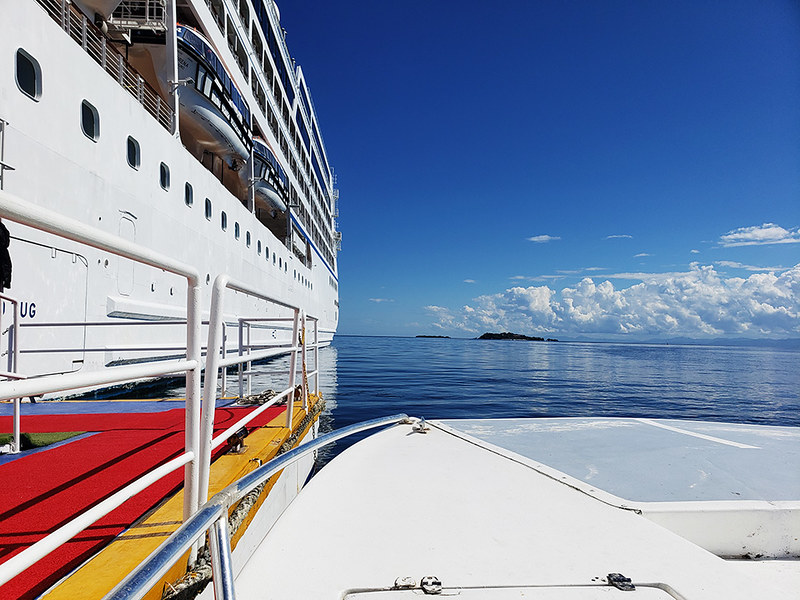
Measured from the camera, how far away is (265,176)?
54.0ft

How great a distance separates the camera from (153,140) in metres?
8.28

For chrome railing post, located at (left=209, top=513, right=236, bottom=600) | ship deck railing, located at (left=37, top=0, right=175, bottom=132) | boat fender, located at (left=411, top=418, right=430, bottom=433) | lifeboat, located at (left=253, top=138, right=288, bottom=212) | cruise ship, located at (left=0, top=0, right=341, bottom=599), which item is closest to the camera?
chrome railing post, located at (left=209, top=513, right=236, bottom=600)

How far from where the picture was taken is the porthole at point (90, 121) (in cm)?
A: 651

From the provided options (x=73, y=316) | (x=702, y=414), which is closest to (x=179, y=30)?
(x=73, y=316)

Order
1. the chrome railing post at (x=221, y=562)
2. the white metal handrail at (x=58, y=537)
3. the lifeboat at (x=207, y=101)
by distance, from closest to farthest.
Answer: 1. the white metal handrail at (x=58, y=537)
2. the chrome railing post at (x=221, y=562)
3. the lifeboat at (x=207, y=101)

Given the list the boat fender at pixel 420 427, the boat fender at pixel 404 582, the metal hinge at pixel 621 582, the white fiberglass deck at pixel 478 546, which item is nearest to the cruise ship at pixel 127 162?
the boat fender at pixel 420 427

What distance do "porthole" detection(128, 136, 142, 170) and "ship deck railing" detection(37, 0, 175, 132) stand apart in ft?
2.67

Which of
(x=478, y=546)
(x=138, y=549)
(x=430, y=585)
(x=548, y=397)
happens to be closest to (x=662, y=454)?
(x=478, y=546)

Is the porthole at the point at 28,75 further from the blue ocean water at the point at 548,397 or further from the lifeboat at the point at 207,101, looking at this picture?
the blue ocean water at the point at 548,397

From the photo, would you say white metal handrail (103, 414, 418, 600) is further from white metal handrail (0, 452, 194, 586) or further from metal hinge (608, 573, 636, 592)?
metal hinge (608, 573, 636, 592)

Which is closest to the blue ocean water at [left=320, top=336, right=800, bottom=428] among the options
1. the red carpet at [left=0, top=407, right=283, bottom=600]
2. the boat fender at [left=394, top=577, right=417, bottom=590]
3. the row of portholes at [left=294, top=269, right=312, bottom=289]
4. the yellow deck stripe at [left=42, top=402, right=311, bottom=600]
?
the red carpet at [left=0, top=407, right=283, bottom=600]

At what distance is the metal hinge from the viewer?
5.12 ft

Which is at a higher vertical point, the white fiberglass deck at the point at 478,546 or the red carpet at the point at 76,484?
the red carpet at the point at 76,484

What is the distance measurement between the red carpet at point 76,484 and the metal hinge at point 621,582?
70.7 inches
